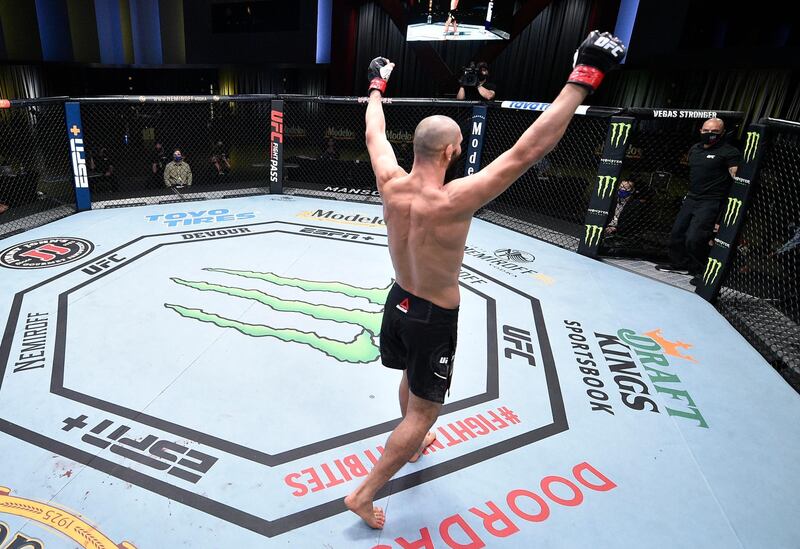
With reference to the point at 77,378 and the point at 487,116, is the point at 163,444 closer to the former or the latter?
the point at 77,378

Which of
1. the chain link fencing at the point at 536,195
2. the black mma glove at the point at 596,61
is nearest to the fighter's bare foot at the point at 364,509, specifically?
the black mma glove at the point at 596,61

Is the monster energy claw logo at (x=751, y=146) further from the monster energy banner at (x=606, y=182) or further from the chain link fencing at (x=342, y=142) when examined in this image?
the chain link fencing at (x=342, y=142)

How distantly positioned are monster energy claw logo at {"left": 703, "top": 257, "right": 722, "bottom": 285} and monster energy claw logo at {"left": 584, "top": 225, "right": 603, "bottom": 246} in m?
1.03

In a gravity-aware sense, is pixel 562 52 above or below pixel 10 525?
above

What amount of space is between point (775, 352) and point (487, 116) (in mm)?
3758

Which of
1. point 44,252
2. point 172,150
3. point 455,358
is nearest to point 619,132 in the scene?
point 455,358

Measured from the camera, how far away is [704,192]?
4.23m

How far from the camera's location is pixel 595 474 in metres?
2.05

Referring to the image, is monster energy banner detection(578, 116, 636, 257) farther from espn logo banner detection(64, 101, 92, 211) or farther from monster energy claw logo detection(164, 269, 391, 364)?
espn logo banner detection(64, 101, 92, 211)

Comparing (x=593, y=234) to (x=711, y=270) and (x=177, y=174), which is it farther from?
(x=177, y=174)

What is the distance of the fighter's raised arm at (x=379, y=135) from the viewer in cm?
172

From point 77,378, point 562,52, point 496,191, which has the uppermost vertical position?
point 562,52

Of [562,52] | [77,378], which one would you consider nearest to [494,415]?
[77,378]

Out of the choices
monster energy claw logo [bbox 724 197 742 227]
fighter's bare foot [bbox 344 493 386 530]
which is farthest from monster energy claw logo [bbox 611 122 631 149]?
fighter's bare foot [bbox 344 493 386 530]
